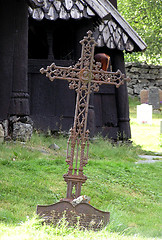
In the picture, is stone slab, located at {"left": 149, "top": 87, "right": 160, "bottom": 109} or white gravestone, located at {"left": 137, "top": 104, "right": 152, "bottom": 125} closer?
white gravestone, located at {"left": 137, "top": 104, "right": 152, "bottom": 125}

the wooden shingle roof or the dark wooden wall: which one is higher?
the wooden shingle roof

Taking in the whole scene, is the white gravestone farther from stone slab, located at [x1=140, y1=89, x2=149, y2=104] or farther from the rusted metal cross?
the rusted metal cross

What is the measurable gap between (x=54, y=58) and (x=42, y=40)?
1.75 feet

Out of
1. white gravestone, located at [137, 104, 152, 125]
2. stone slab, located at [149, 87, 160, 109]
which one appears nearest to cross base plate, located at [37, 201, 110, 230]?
white gravestone, located at [137, 104, 152, 125]

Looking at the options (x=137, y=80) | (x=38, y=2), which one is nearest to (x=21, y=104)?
(x=38, y=2)

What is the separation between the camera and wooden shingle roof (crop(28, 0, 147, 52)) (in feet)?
33.5

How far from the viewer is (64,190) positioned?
21.8ft

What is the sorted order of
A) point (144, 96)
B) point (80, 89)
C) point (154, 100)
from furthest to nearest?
point (144, 96), point (154, 100), point (80, 89)

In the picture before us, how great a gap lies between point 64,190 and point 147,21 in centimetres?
2151

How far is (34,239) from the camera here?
4.19 meters

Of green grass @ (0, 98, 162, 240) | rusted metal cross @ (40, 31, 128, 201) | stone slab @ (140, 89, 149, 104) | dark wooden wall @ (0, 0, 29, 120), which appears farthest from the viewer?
stone slab @ (140, 89, 149, 104)

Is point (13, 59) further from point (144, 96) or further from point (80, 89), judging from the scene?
point (144, 96)

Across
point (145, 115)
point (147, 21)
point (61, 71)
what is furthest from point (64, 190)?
point (147, 21)

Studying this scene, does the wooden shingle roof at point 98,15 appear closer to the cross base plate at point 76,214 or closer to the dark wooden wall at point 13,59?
the dark wooden wall at point 13,59
